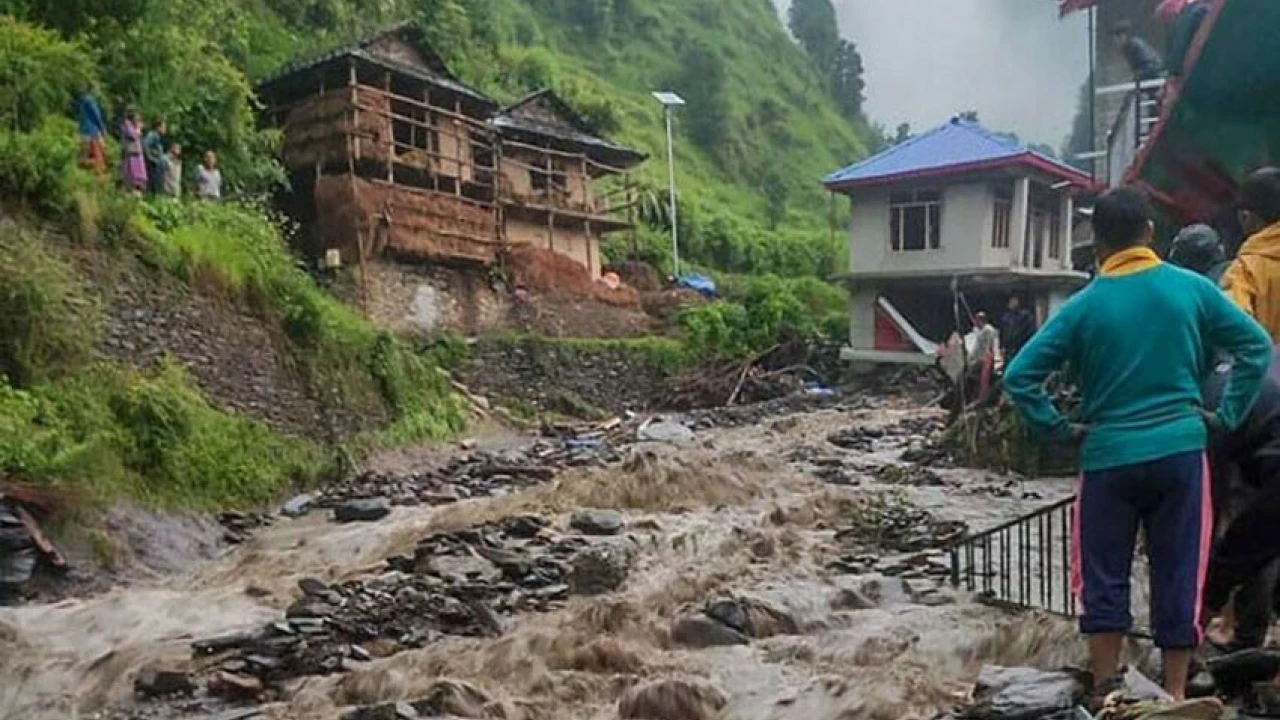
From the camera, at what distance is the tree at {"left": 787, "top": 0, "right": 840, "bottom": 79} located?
8219 cm

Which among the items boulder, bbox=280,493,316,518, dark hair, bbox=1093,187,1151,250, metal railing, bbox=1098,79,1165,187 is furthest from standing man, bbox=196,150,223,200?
dark hair, bbox=1093,187,1151,250

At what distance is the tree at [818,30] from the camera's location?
270 feet

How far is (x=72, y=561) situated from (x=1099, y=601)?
8.48 meters

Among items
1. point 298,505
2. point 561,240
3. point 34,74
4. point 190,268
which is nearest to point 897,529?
point 298,505

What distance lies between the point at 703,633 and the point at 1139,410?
401 cm

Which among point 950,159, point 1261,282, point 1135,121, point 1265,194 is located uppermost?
point 950,159

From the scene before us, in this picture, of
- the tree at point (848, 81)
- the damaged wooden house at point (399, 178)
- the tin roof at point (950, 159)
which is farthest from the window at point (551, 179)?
the tree at point (848, 81)

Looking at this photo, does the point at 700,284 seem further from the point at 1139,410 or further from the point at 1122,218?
the point at 1139,410

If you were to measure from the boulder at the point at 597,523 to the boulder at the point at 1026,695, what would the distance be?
6.67m

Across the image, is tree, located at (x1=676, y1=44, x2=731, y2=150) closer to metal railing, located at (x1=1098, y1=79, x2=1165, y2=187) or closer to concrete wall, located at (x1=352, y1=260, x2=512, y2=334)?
concrete wall, located at (x1=352, y1=260, x2=512, y2=334)

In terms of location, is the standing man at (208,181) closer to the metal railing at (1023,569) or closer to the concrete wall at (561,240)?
the concrete wall at (561,240)

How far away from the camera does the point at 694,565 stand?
9.52 m

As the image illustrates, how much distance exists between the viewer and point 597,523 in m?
11.0

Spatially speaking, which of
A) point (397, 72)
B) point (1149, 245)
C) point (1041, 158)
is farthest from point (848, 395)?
point (1149, 245)
